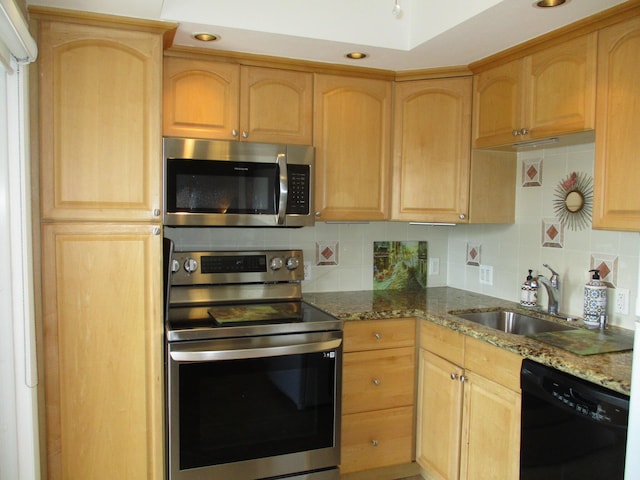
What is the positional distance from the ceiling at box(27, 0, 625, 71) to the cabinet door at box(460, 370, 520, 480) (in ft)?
4.63

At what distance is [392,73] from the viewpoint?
2.73 meters

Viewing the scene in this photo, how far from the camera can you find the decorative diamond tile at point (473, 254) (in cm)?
306

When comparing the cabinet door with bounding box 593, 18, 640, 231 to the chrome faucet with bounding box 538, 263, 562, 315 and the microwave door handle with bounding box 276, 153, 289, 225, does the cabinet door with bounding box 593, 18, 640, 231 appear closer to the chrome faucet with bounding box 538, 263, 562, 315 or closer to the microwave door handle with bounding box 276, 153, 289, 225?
the chrome faucet with bounding box 538, 263, 562, 315

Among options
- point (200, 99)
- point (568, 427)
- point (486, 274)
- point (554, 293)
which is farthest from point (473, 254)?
point (200, 99)

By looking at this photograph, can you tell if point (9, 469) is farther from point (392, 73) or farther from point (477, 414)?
point (392, 73)

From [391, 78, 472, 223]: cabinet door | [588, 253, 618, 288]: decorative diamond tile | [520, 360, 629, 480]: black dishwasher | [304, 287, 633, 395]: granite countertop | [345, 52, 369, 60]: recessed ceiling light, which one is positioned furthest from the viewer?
[391, 78, 472, 223]: cabinet door

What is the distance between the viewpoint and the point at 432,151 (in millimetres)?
2744

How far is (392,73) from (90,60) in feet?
4.79

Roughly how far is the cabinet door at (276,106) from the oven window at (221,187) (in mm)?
187

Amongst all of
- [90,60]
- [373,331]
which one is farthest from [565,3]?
[90,60]

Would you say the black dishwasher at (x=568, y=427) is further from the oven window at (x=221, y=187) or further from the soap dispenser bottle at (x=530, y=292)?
the oven window at (x=221, y=187)

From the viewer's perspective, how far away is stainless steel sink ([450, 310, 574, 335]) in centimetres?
250

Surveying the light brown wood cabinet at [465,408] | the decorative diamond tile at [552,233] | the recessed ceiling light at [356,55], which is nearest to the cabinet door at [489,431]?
the light brown wood cabinet at [465,408]

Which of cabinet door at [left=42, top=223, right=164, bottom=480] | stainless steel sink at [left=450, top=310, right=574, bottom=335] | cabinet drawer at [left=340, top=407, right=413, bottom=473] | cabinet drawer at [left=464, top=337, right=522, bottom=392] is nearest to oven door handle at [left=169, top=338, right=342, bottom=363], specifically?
cabinet door at [left=42, top=223, right=164, bottom=480]
